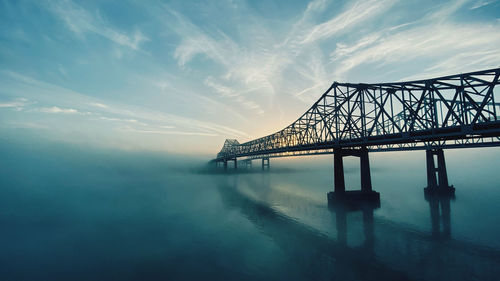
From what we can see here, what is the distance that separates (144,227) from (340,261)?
2486cm

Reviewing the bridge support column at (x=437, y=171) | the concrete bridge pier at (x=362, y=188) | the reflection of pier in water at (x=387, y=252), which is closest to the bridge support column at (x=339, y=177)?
the concrete bridge pier at (x=362, y=188)

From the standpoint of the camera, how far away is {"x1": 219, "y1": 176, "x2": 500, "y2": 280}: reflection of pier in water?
16156 mm

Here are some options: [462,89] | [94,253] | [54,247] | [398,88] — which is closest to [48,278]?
[94,253]

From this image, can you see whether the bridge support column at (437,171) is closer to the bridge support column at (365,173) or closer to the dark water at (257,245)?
the dark water at (257,245)

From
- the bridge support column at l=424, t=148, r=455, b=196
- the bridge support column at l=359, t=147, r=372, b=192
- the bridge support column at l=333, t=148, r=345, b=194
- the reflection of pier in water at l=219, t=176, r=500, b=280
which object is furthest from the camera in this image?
the bridge support column at l=424, t=148, r=455, b=196

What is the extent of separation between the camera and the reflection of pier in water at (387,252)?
16.2 m

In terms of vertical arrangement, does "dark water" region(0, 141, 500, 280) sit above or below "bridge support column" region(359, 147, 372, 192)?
below

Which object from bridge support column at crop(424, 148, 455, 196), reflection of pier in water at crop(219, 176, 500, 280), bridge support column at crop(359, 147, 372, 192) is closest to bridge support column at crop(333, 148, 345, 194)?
bridge support column at crop(359, 147, 372, 192)

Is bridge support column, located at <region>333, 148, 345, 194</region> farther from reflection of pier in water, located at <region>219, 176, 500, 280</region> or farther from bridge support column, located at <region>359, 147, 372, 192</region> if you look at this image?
reflection of pier in water, located at <region>219, 176, 500, 280</region>

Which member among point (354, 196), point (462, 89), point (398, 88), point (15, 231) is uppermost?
point (398, 88)

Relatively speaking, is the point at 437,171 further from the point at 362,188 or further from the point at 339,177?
the point at 339,177

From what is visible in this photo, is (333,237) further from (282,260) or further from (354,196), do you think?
(354,196)

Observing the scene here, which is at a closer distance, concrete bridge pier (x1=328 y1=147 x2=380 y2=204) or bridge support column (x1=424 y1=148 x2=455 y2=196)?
concrete bridge pier (x1=328 y1=147 x2=380 y2=204)

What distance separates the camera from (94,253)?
2112cm
